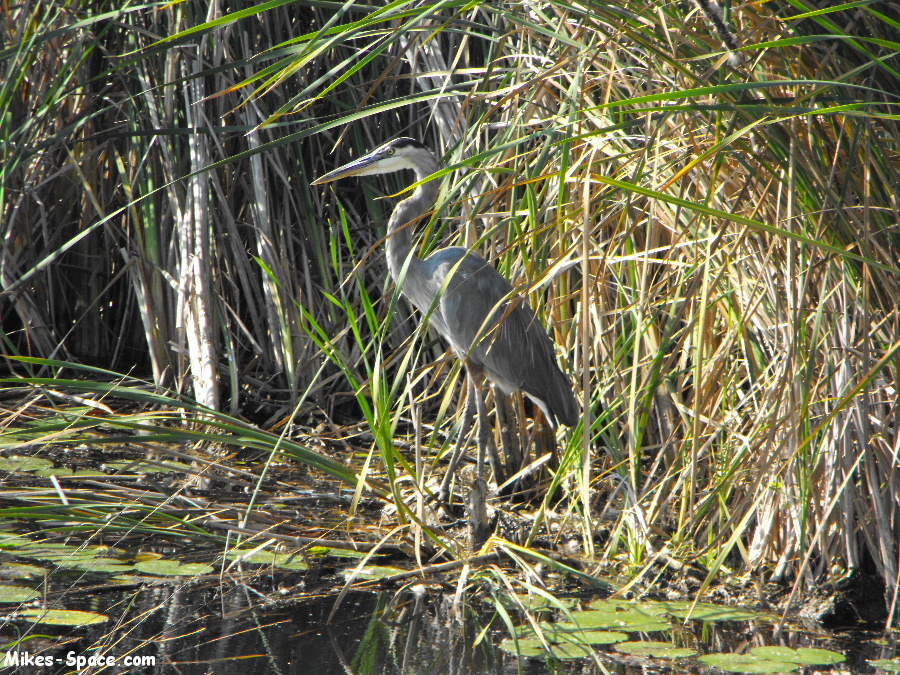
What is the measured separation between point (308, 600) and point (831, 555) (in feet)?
4.74

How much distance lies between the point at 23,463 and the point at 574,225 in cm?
237

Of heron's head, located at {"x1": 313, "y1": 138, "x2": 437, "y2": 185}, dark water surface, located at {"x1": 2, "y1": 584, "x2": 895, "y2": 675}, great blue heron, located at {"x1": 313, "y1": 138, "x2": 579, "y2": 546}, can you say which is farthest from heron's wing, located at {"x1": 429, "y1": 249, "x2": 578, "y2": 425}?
dark water surface, located at {"x1": 2, "y1": 584, "x2": 895, "y2": 675}

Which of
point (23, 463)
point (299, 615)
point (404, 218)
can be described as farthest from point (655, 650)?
point (23, 463)

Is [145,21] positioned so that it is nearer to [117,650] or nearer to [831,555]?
[117,650]

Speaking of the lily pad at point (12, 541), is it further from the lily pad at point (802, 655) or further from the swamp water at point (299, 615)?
the lily pad at point (802, 655)

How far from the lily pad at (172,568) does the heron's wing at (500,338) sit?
3.87ft

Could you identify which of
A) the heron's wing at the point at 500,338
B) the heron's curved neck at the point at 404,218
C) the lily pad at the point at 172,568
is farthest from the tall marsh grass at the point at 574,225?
the lily pad at the point at 172,568

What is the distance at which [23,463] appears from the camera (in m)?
3.55

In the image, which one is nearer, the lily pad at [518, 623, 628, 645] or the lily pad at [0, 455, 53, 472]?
the lily pad at [518, 623, 628, 645]

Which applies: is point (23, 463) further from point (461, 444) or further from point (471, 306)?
point (471, 306)

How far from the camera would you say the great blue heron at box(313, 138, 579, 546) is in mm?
3404

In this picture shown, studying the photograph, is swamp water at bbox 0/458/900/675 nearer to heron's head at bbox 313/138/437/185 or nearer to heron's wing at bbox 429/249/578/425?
heron's wing at bbox 429/249/578/425

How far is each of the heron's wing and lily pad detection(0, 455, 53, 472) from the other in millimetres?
1648

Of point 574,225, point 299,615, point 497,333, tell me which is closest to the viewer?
point 299,615
